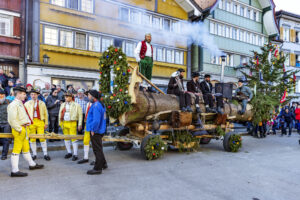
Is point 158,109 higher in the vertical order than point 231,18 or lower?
lower

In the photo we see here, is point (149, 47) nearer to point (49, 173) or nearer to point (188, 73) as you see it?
point (49, 173)

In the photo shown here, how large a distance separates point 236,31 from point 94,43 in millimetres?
13757

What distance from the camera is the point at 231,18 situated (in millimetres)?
21609

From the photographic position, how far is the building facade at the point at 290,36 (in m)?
26.3

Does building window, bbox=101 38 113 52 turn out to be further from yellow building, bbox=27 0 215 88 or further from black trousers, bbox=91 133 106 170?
black trousers, bbox=91 133 106 170

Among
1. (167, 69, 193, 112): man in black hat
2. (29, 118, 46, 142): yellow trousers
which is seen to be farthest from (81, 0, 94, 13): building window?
(29, 118, 46, 142): yellow trousers

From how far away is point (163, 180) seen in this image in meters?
4.67

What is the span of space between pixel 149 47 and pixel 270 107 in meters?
5.49

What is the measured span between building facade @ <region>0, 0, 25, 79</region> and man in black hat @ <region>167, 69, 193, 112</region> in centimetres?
910

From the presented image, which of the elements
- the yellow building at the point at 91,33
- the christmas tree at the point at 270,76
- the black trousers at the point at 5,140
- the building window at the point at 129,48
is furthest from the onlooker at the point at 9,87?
the christmas tree at the point at 270,76

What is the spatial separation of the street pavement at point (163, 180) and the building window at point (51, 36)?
29.0ft

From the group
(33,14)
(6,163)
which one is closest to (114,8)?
(33,14)

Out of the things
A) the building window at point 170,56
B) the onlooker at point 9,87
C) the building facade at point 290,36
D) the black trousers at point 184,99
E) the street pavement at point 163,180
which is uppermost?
the building facade at point 290,36

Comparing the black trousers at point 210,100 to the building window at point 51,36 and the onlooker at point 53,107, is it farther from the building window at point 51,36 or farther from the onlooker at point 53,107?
the building window at point 51,36
